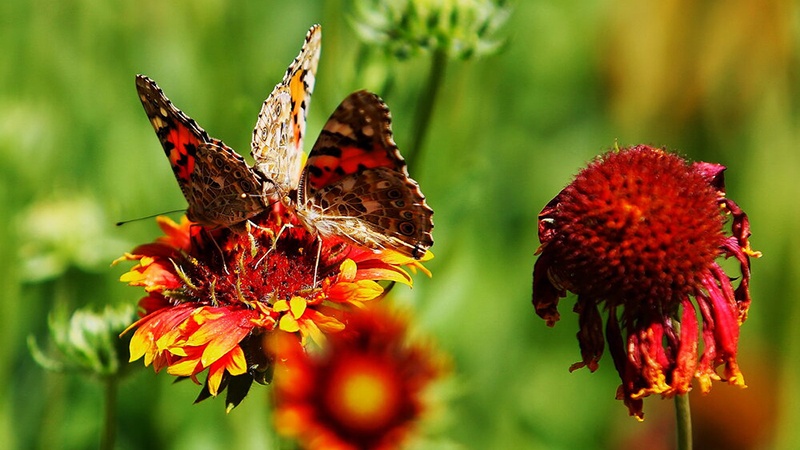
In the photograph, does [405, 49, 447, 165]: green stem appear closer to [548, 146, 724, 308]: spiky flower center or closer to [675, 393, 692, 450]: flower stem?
[548, 146, 724, 308]: spiky flower center

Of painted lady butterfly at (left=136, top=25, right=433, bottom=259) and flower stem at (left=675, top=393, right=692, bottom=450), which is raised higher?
painted lady butterfly at (left=136, top=25, right=433, bottom=259)

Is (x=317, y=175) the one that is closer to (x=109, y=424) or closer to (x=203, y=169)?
(x=203, y=169)

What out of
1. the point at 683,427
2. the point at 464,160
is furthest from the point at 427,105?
the point at 683,427

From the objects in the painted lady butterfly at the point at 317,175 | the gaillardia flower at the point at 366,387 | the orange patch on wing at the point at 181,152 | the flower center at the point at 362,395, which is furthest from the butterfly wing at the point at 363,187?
the flower center at the point at 362,395

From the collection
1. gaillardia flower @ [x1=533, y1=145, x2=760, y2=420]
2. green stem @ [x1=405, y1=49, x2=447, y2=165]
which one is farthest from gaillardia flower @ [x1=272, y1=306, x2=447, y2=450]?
gaillardia flower @ [x1=533, y1=145, x2=760, y2=420]

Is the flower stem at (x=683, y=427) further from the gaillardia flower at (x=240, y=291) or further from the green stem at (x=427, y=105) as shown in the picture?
the green stem at (x=427, y=105)

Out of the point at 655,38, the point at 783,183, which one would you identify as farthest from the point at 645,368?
the point at 655,38
